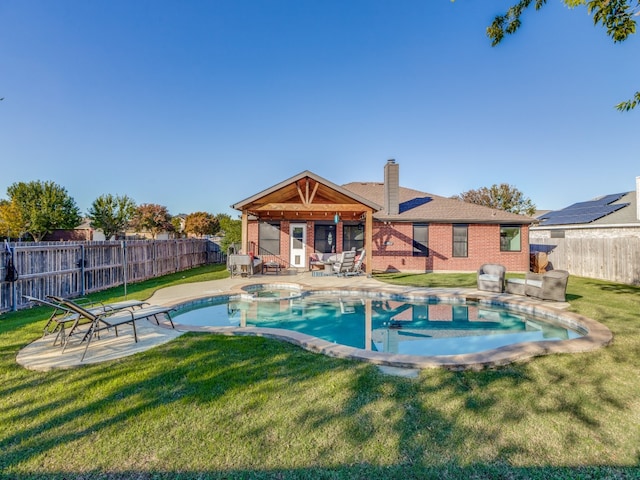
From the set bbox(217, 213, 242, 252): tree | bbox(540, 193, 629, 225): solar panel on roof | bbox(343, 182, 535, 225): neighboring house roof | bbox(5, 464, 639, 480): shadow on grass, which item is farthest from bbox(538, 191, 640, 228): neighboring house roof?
bbox(217, 213, 242, 252): tree

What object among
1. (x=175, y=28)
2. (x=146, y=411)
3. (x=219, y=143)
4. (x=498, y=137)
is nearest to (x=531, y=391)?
(x=146, y=411)

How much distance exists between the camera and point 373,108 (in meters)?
16.9

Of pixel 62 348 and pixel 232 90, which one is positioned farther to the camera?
pixel 232 90

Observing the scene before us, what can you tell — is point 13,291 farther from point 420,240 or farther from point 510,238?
point 510,238

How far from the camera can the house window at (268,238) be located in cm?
1680

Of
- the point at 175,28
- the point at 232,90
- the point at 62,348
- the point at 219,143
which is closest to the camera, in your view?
the point at 62,348

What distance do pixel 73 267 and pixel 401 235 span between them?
13.4 metres

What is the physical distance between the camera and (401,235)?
16.1m

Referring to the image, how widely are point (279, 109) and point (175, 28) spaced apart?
618 cm

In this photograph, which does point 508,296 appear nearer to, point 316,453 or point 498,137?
point 316,453

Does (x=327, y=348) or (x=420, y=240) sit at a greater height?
(x=420, y=240)

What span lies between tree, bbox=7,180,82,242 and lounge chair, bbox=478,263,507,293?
41895 millimetres

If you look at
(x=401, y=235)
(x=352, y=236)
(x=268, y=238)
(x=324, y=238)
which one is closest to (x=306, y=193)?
(x=324, y=238)

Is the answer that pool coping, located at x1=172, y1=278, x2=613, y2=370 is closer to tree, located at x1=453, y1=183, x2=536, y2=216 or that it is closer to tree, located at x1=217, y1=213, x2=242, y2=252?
tree, located at x1=217, y1=213, x2=242, y2=252
